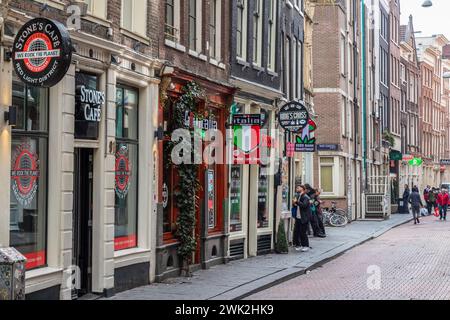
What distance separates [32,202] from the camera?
10.8 meters

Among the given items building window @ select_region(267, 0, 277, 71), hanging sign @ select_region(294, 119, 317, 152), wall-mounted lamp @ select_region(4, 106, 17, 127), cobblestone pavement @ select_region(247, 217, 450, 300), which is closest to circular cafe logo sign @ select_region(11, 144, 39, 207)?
wall-mounted lamp @ select_region(4, 106, 17, 127)

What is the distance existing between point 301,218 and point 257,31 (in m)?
5.12

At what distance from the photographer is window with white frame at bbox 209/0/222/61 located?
1755 centimetres

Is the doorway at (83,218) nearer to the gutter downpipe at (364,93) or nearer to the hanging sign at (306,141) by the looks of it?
the hanging sign at (306,141)

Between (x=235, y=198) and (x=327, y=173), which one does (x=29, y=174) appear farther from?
(x=327, y=173)

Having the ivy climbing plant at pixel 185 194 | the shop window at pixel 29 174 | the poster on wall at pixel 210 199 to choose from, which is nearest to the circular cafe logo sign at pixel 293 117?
the poster on wall at pixel 210 199

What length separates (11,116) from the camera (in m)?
9.86

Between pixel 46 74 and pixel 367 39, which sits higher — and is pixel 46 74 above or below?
below

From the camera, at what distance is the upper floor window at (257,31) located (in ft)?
67.4

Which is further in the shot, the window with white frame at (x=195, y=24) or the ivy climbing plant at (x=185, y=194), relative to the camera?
the window with white frame at (x=195, y=24)

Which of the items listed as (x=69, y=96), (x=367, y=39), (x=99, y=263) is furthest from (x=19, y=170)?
(x=367, y=39)

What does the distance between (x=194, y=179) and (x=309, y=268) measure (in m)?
3.71

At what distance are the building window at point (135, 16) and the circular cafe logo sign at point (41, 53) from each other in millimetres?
4099

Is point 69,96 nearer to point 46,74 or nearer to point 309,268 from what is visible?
point 46,74
